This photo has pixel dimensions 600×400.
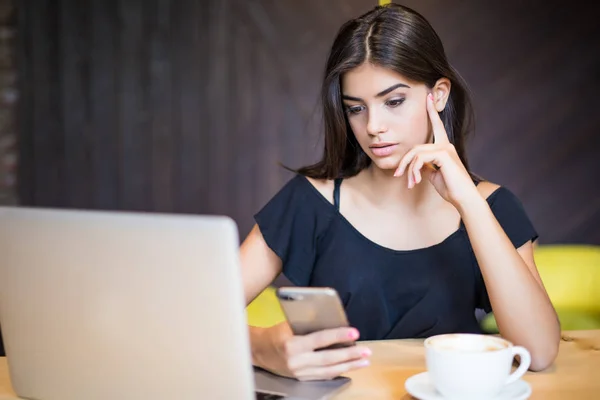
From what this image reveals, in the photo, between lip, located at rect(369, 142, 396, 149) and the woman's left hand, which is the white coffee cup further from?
lip, located at rect(369, 142, 396, 149)

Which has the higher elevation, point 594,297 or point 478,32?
point 478,32

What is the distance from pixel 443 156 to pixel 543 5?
2.40 metres

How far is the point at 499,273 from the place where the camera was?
4.48 ft

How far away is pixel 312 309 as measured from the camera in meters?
1.00

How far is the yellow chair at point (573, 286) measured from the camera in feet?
9.54

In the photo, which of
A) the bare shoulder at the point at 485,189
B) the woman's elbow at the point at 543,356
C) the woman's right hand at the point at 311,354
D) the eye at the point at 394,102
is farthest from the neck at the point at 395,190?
the woman's right hand at the point at 311,354

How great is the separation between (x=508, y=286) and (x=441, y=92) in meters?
Result: 0.51

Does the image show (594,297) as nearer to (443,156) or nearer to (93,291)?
(443,156)

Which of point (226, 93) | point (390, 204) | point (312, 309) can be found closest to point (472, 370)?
point (312, 309)

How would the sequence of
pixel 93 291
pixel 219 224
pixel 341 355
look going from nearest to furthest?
pixel 219 224
pixel 93 291
pixel 341 355

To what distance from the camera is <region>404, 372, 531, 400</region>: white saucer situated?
A: 103 cm

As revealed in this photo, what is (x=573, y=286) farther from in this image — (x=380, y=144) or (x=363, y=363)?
(x=363, y=363)

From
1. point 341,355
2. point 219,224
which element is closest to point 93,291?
point 219,224

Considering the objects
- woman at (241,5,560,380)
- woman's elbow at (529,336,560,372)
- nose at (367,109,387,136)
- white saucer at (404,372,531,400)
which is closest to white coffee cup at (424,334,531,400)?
white saucer at (404,372,531,400)
